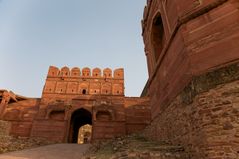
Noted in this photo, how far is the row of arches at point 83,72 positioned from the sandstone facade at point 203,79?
10.3 meters

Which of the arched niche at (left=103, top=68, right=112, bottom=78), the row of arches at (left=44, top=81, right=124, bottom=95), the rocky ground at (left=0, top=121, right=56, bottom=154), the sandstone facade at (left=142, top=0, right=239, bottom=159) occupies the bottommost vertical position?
the rocky ground at (left=0, top=121, right=56, bottom=154)

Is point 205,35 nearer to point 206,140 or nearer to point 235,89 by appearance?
point 235,89

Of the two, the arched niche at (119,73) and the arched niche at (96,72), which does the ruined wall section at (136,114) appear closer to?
the arched niche at (119,73)

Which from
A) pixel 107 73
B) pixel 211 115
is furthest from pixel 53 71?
pixel 211 115

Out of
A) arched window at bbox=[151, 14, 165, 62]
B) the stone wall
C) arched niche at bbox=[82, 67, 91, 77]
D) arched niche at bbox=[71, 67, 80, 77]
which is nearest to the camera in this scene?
the stone wall

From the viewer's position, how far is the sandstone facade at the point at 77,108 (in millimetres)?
13719

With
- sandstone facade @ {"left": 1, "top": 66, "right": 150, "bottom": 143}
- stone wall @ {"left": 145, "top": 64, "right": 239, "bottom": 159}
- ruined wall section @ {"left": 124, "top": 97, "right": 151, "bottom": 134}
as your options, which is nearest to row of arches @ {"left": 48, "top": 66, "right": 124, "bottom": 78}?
sandstone facade @ {"left": 1, "top": 66, "right": 150, "bottom": 143}

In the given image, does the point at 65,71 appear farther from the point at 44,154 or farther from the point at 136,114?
the point at 44,154

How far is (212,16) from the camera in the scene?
5035 mm

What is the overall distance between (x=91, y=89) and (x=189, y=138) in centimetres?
1209

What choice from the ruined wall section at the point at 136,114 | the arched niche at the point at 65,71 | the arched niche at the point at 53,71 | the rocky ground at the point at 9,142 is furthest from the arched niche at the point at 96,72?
the rocky ground at the point at 9,142

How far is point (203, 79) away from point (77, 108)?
12020 millimetres

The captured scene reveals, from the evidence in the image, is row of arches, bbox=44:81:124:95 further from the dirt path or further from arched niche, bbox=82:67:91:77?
the dirt path

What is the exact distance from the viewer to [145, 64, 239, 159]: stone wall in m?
3.76
